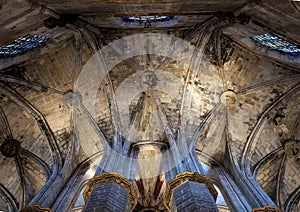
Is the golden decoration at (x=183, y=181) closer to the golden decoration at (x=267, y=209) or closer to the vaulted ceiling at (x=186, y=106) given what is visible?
the golden decoration at (x=267, y=209)

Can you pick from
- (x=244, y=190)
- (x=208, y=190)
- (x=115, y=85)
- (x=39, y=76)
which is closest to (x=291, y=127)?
(x=244, y=190)

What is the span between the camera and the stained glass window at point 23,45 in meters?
10.6

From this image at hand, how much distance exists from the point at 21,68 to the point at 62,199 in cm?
502

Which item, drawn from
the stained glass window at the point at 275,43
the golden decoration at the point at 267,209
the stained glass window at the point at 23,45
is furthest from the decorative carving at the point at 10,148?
the stained glass window at the point at 275,43

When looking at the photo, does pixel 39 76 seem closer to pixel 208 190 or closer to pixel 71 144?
pixel 71 144

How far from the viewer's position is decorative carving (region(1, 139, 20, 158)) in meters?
11.3

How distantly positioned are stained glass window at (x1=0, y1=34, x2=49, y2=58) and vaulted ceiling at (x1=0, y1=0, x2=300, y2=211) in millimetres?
186

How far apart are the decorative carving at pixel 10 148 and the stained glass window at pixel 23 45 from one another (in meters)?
3.14

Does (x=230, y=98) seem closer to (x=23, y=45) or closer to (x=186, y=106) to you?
(x=186, y=106)

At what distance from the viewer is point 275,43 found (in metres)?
11.3

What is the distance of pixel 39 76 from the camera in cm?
1173

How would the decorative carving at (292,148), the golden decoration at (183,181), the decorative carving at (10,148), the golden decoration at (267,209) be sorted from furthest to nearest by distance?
1. the decorative carving at (292,148)
2. the decorative carving at (10,148)
3. the golden decoration at (183,181)
4. the golden decoration at (267,209)

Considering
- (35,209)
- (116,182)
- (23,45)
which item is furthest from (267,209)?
(23,45)

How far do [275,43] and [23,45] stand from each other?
351 inches
